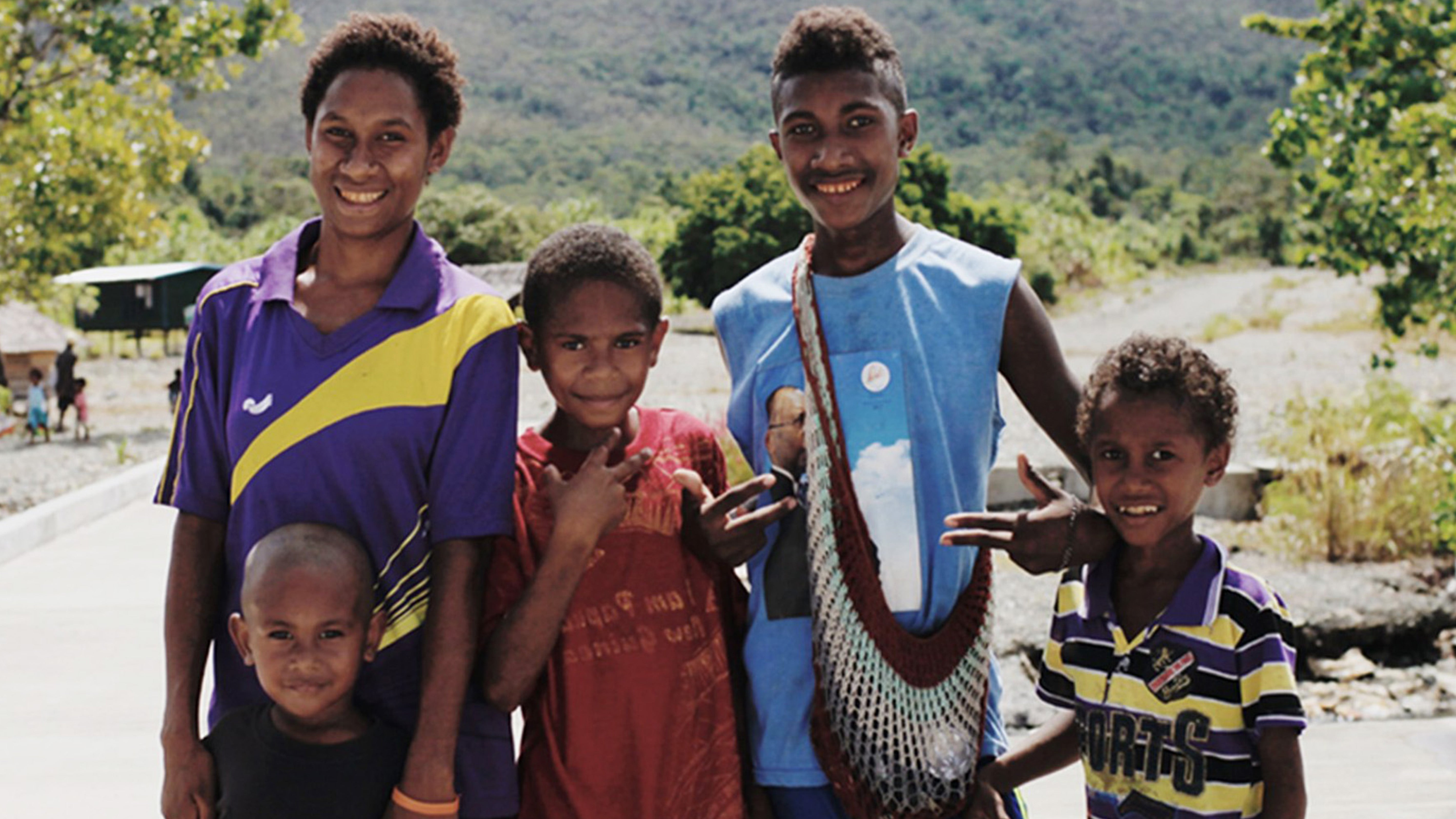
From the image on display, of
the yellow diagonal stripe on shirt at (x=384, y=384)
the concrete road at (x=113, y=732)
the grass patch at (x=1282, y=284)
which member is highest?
the grass patch at (x=1282, y=284)

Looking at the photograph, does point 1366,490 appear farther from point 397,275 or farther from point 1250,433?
point 397,275

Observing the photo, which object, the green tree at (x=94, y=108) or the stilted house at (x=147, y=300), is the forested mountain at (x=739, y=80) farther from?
the green tree at (x=94, y=108)

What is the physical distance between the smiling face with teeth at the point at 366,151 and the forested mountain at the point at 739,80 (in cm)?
7736

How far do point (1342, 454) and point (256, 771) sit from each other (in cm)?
717

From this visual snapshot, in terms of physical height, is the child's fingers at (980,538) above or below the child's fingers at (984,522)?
below

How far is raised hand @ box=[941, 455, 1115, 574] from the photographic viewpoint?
1955mm

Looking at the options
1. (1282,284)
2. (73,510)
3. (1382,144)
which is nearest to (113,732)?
(73,510)

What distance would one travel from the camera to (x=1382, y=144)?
24.4 feet

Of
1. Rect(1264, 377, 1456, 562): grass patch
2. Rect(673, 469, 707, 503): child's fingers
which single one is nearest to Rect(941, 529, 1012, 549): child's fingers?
Rect(673, 469, 707, 503): child's fingers

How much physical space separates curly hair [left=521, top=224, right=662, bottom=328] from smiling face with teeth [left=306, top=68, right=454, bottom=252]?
21 centimetres

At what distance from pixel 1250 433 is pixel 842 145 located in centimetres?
1047

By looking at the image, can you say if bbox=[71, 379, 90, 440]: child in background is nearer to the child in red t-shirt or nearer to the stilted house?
the stilted house

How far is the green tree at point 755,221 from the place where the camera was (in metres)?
23.0

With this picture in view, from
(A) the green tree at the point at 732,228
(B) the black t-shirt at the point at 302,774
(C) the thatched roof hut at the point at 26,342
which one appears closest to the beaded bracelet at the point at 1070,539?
(B) the black t-shirt at the point at 302,774
